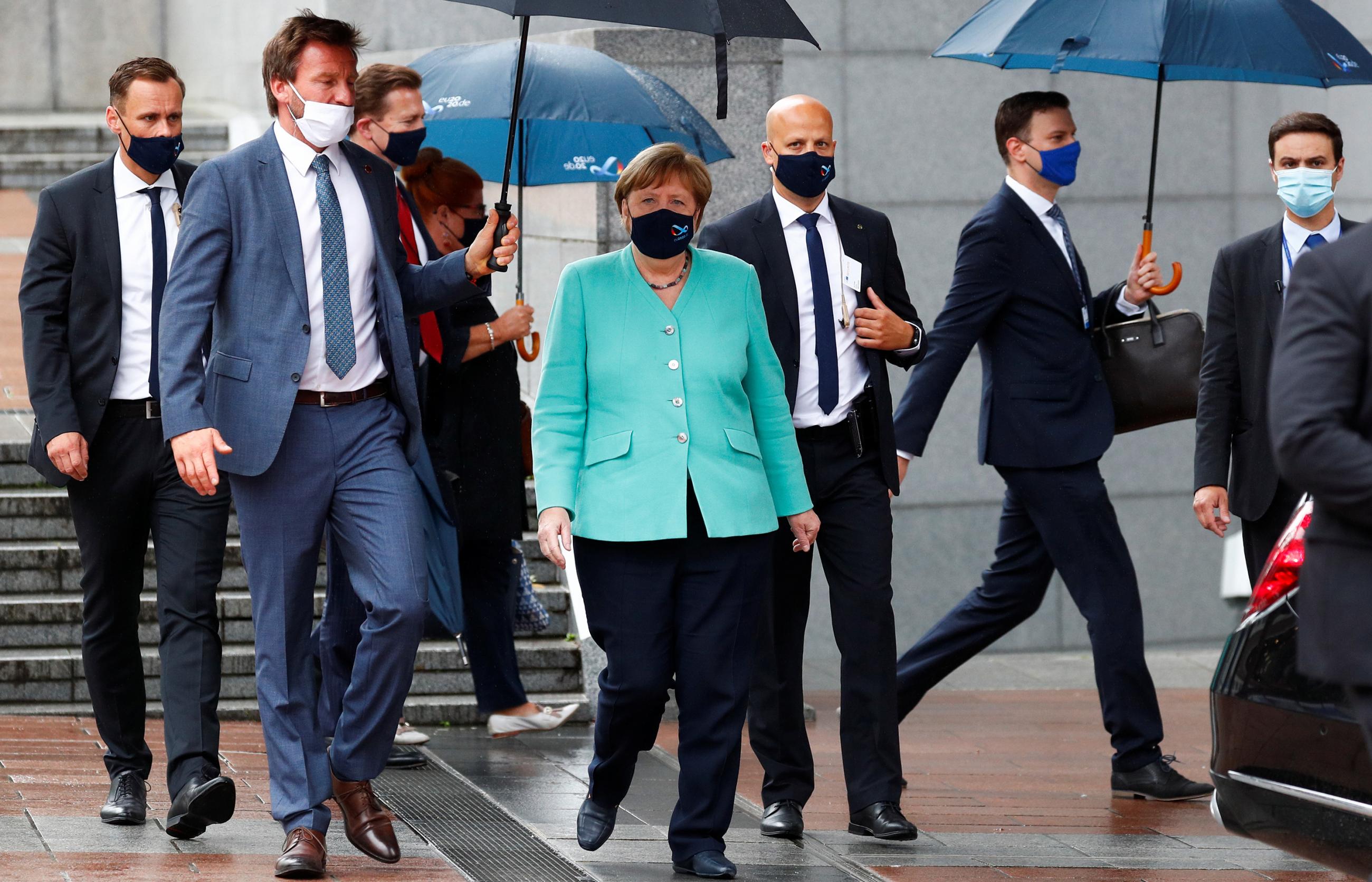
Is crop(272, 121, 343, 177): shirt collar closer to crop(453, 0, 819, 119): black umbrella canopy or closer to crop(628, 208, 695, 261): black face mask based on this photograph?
crop(453, 0, 819, 119): black umbrella canopy

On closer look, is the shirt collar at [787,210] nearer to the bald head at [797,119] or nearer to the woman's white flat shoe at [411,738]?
the bald head at [797,119]

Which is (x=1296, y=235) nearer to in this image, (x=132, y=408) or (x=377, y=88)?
(x=377, y=88)

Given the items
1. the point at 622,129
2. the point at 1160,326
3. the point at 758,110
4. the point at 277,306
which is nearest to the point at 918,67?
the point at 758,110

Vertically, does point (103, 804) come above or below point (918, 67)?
below

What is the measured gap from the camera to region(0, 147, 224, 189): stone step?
17766 mm

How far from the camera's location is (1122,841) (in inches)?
225

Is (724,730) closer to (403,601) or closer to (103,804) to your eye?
(403,601)

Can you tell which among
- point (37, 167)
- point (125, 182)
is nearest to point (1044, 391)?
point (125, 182)

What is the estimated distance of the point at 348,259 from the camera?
198 inches

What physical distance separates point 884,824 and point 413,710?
258 cm

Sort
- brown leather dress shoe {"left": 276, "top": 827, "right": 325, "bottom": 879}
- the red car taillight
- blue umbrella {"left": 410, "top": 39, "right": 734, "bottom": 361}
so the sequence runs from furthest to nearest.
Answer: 1. blue umbrella {"left": 410, "top": 39, "right": 734, "bottom": 361}
2. brown leather dress shoe {"left": 276, "top": 827, "right": 325, "bottom": 879}
3. the red car taillight

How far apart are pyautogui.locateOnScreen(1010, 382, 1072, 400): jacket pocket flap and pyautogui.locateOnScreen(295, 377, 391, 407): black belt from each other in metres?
2.33

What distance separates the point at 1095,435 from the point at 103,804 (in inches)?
132

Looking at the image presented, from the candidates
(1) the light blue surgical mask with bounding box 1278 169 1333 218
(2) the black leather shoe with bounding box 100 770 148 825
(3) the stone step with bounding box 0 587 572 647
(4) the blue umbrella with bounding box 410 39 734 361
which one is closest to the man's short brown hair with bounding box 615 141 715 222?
(4) the blue umbrella with bounding box 410 39 734 361
